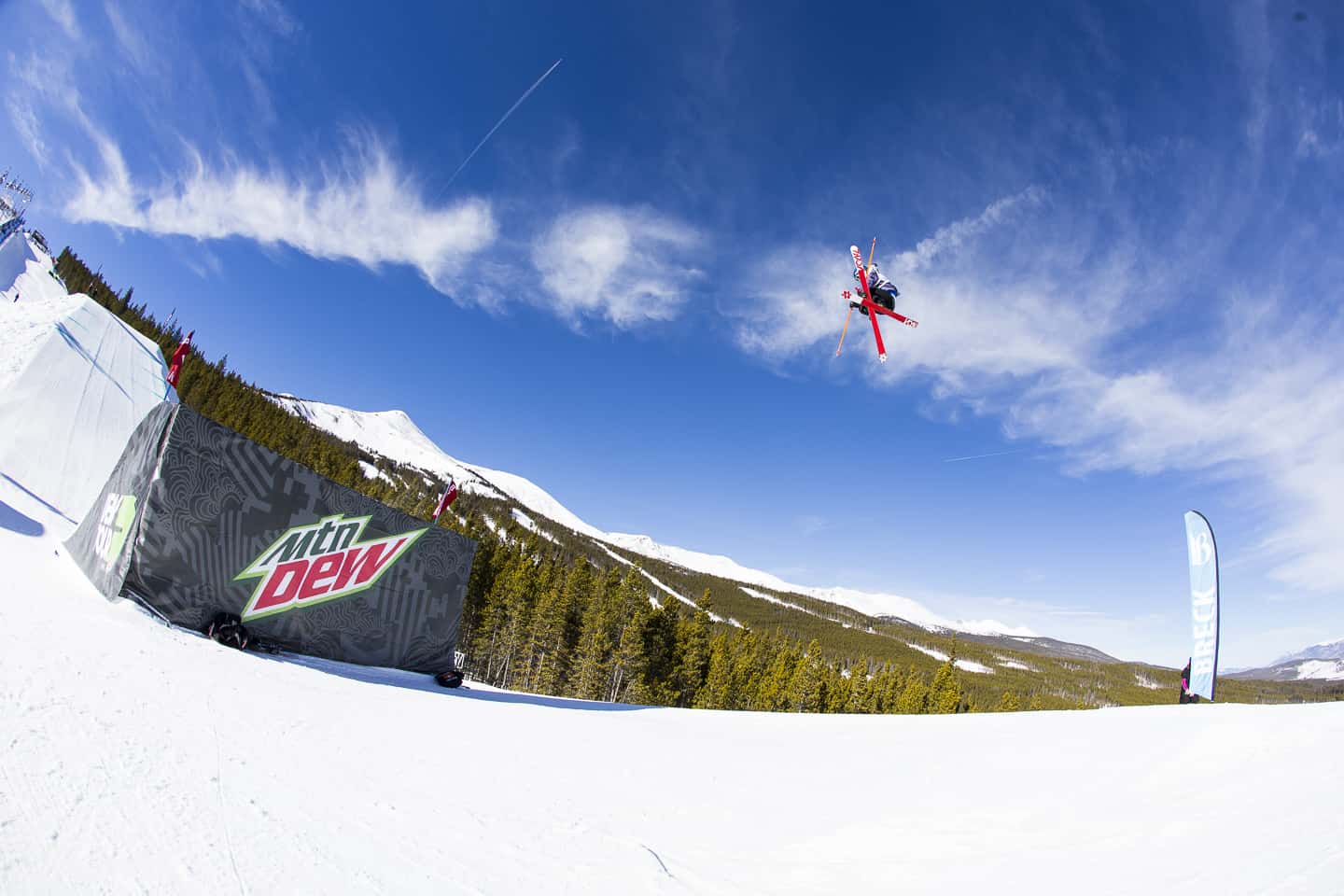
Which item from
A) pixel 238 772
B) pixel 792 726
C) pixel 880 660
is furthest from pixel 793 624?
pixel 238 772

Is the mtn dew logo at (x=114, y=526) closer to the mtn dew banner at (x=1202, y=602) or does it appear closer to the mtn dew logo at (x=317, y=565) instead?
the mtn dew logo at (x=317, y=565)

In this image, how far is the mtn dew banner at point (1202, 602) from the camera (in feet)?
50.6

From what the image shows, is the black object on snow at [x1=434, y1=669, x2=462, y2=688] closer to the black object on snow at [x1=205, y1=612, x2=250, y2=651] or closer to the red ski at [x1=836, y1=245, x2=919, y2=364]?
the black object on snow at [x1=205, y1=612, x2=250, y2=651]

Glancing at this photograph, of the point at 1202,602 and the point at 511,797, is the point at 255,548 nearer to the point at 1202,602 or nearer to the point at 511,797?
the point at 511,797

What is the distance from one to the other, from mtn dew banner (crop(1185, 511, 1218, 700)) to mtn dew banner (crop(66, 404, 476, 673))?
22.0m

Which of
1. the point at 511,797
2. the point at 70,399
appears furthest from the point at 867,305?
the point at 70,399


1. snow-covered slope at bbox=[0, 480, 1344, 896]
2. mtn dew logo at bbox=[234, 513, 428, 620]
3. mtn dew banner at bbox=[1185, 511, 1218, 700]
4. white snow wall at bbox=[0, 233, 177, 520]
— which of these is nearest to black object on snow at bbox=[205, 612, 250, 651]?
mtn dew logo at bbox=[234, 513, 428, 620]

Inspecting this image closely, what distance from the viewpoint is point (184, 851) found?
3426 millimetres

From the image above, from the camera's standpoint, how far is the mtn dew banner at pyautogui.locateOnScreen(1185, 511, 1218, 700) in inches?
608

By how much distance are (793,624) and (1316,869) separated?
545 feet

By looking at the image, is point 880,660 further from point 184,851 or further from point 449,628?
point 184,851

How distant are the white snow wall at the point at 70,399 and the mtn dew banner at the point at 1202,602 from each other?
100 feet

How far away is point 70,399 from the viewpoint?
1127 inches

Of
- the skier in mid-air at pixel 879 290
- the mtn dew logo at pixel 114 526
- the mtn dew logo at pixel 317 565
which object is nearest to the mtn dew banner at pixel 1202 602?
the skier in mid-air at pixel 879 290
